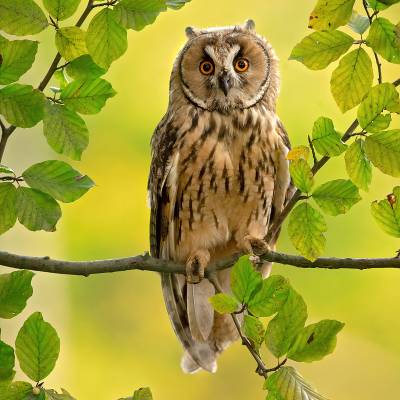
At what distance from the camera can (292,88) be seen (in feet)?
21.7

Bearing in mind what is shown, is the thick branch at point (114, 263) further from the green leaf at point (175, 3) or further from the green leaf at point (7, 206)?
the green leaf at point (175, 3)

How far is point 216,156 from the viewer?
2398mm

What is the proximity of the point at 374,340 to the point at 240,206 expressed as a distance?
→ 5.38 meters

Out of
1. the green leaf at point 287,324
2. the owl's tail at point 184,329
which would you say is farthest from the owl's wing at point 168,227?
the green leaf at point 287,324

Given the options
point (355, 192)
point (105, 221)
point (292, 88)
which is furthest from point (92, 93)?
point (105, 221)

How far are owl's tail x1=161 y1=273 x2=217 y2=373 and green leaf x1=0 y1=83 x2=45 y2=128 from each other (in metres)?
1.56

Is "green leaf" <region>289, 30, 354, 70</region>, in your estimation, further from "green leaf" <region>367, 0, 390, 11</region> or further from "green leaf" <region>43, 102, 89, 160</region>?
"green leaf" <region>43, 102, 89, 160</region>

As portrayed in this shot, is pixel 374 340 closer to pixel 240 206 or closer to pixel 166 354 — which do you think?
pixel 166 354

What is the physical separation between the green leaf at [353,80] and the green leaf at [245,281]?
289mm

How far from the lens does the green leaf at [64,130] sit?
4.23ft

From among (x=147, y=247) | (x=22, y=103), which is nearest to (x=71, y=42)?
(x=22, y=103)

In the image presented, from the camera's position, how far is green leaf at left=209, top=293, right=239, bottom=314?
1263 millimetres

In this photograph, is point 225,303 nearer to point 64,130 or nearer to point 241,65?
point 64,130

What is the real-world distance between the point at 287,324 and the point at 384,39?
0.45 metres
